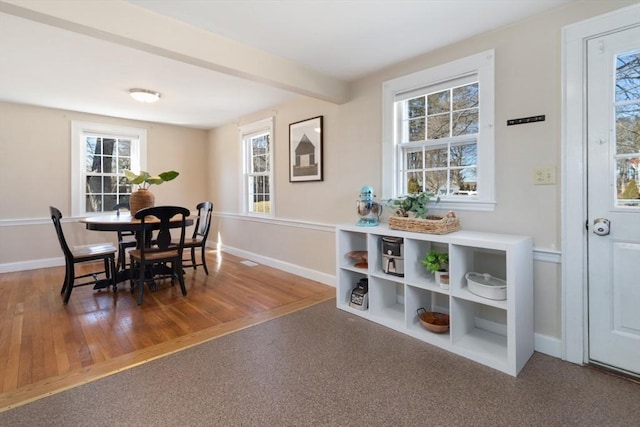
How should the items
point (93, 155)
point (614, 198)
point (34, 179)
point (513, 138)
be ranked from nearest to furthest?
point (614, 198)
point (513, 138)
point (34, 179)
point (93, 155)

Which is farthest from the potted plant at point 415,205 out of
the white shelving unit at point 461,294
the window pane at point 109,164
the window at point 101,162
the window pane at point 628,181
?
the window pane at point 109,164

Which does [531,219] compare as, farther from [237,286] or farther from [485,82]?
[237,286]

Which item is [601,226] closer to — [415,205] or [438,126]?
[415,205]

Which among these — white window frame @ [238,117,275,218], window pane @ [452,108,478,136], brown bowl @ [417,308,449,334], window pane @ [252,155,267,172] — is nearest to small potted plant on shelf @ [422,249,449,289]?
brown bowl @ [417,308,449,334]

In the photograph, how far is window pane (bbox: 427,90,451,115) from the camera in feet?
8.63

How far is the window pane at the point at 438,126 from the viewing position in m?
2.63

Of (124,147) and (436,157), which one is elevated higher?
(124,147)

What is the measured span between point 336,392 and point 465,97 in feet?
7.63

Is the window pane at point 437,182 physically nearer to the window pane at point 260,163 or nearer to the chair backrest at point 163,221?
the chair backrest at point 163,221

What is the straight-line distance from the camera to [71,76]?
3217mm

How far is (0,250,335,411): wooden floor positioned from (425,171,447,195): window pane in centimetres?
148

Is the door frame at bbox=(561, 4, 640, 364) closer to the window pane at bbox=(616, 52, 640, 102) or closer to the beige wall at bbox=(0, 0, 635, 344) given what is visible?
the beige wall at bbox=(0, 0, 635, 344)

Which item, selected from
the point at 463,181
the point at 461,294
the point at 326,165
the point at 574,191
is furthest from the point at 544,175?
the point at 326,165

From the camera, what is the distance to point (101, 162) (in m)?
5.02
